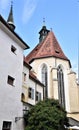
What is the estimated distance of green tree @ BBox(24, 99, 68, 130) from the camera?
16.9 meters

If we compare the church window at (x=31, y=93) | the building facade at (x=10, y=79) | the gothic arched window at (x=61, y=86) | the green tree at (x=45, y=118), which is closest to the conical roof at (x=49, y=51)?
the gothic arched window at (x=61, y=86)

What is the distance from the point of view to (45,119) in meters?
17.1

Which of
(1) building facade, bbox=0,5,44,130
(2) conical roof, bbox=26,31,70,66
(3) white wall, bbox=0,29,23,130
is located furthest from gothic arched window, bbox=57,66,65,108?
(3) white wall, bbox=0,29,23,130

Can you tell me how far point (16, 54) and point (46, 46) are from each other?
83.6ft

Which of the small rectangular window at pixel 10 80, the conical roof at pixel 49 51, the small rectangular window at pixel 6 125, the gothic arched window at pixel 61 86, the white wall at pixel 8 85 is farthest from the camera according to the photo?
the conical roof at pixel 49 51

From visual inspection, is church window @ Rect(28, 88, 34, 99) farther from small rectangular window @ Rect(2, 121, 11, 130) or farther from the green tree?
small rectangular window @ Rect(2, 121, 11, 130)

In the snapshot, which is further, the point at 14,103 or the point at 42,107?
the point at 42,107

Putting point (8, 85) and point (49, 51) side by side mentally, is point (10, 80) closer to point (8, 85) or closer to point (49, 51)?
point (8, 85)

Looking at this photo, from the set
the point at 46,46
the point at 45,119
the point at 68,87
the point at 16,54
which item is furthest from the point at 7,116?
the point at 46,46

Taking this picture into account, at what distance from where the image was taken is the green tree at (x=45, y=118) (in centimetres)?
1691

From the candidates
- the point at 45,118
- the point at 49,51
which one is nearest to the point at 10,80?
the point at 45,118

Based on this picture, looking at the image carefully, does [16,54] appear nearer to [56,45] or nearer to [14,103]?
[14,103]

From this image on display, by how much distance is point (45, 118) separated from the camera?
56.1 ft

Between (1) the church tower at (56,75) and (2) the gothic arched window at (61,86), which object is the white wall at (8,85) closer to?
(1) the church tower at (56,75)
